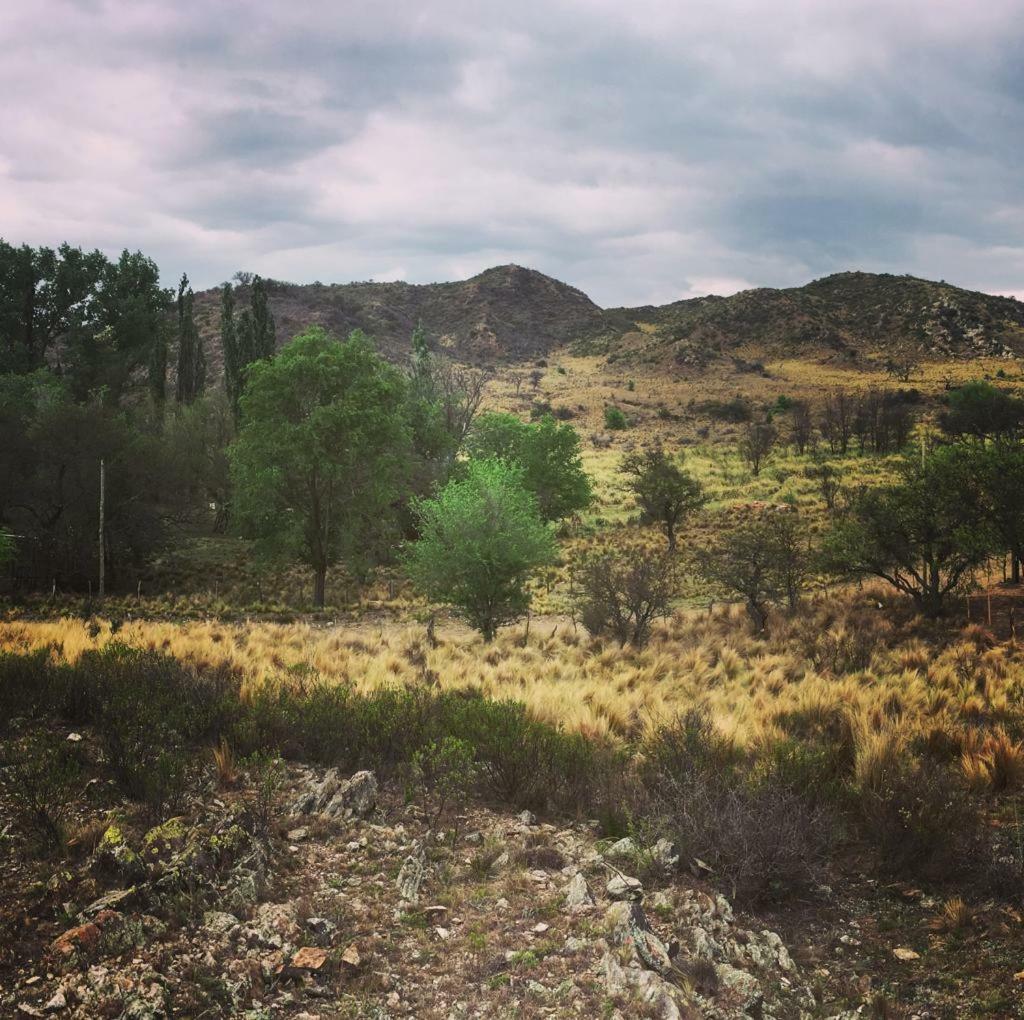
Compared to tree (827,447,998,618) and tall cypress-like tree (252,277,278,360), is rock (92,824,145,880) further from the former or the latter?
tall cypress-like tree (252,277,278,360)

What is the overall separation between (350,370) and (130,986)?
24.1 m

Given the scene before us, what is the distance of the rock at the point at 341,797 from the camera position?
660 cm

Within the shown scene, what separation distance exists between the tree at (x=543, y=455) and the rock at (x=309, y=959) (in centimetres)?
3589

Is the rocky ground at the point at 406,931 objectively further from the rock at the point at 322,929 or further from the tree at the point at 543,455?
the tree at the point at 543,455

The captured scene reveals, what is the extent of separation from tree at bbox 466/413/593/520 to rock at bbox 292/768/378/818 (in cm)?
3352

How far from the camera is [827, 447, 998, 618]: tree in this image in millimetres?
20547

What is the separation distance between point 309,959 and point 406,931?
0.73 meters

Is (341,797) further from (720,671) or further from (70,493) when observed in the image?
(70,493)

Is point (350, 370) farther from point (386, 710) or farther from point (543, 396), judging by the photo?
point (543, 396)

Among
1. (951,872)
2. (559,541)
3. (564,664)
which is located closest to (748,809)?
(951,872)

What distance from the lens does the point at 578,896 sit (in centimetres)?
539

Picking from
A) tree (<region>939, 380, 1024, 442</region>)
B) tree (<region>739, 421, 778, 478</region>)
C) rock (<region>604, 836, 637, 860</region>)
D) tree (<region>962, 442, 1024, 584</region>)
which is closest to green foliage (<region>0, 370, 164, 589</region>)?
rock (<region>604, 836, 637, 860</region>)

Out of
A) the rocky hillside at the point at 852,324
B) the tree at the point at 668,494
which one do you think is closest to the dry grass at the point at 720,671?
the tree at the point at 668,494

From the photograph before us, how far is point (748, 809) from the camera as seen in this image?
6.26m
